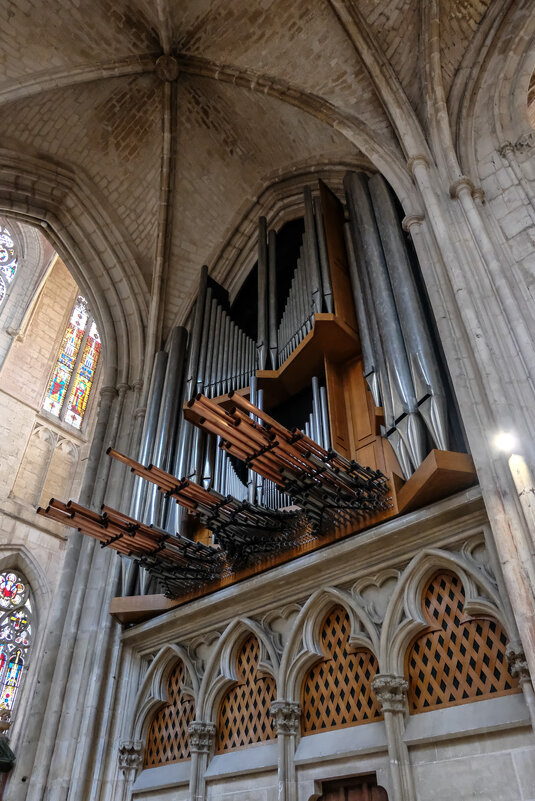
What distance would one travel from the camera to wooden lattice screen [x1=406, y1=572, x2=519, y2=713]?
4.27m

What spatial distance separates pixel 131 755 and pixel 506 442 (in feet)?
16.0

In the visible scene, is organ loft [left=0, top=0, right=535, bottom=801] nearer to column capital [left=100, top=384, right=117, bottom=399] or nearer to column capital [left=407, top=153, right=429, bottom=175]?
column capital [left=407, top=153, right=429, bottom=175]

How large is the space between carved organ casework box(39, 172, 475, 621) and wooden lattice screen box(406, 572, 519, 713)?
31.5 inches

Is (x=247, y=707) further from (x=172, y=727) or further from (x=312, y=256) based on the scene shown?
(x=312, y=256)

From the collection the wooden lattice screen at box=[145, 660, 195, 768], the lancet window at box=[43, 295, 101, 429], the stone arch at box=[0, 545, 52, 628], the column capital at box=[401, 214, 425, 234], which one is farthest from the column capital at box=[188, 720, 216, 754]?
the lancet window at box=[43, 295, 101, 429]

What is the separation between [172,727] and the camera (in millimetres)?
6211

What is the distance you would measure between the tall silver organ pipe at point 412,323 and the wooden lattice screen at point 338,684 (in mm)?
1873

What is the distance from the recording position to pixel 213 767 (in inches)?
216

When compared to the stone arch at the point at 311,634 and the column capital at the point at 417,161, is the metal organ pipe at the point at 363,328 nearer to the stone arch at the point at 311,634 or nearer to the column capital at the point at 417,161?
the column capital at the point at 417,161

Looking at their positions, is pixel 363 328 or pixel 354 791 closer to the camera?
pixel 354 791

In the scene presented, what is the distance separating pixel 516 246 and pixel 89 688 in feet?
20.6

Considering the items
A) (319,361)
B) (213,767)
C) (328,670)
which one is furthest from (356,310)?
(213,767)

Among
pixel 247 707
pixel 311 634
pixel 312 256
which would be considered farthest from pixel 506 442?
pixel 312 256

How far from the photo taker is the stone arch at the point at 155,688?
6.27 m
